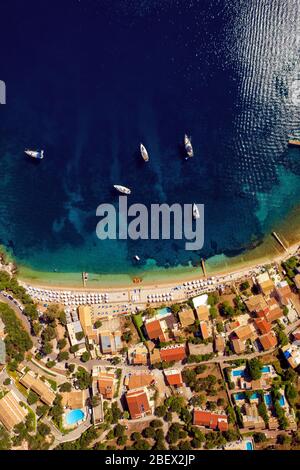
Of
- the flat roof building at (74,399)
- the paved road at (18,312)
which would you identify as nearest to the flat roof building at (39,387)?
the flat roof building at (74,399)

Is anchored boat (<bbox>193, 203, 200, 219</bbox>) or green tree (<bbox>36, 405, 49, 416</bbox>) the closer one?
green tree (<bbox>36, 405, 49, 416</bbox>)

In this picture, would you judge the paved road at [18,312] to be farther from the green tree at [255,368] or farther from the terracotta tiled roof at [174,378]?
the green tree at [255,368]

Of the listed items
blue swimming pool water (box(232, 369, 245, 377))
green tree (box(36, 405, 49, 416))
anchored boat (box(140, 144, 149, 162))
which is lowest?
green tree (box(36, 405, 49, 416))

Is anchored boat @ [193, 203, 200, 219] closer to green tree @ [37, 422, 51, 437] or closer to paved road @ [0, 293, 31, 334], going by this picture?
paved road @ [0, 293, 31, 334]

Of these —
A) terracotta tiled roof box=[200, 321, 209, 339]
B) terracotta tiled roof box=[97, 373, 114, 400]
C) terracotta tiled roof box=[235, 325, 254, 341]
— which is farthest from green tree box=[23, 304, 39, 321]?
terracotta tiled roof box=[235, 325, 254, 341]

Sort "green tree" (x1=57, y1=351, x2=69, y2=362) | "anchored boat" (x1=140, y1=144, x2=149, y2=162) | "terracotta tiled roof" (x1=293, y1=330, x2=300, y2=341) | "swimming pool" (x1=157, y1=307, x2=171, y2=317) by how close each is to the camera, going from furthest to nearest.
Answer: "anchored boat" (x1=140, y1=144, x2=149, y2=162) < "swimming pool" (x1=157, y1=307, x2=171, y2=317) < "green tree" (x1=57, y1=351, x2=69, y2=362) < "terracotta tiled roof" (x1=293, y1=330, x2=300, y2=341)

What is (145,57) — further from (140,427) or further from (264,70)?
(140,427)

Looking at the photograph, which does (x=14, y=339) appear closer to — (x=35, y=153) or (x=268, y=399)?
(x=35, y=153)
